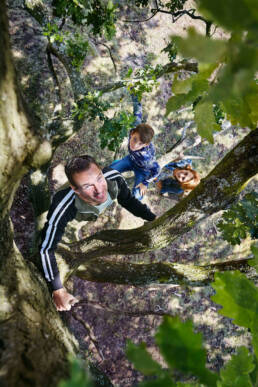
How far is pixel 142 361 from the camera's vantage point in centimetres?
77

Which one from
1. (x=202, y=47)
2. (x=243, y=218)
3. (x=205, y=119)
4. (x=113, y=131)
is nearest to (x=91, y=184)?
(x=113, y=131)

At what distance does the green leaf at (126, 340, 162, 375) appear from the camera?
765 mm

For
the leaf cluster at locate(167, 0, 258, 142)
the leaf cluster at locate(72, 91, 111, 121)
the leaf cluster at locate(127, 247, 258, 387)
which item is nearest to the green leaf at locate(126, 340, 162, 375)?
the leaf cluster at locate(127, 247, 258, 387)

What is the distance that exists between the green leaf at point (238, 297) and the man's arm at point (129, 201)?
1987 mm

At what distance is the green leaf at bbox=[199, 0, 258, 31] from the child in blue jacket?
3.24m

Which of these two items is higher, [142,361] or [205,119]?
[205,119]

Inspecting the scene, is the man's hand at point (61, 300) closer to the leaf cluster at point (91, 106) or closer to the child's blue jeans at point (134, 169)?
the leaf cluster at point (91, 106)

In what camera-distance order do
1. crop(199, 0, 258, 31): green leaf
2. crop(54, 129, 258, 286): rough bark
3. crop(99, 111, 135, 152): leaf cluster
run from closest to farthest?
crop(199, 0, 258, 31): green leaf → crop(54, 129, 258, 286): rough bark → crop(99, 111, 135, 152): leaf cluster

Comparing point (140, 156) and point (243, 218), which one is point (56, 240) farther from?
point (140, 156)

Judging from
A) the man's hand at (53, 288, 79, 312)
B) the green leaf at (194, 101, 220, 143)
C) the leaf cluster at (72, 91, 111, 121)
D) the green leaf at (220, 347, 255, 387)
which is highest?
the leaf cluster at (72, 91, 111, 121)

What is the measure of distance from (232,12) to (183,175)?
13.2 ft

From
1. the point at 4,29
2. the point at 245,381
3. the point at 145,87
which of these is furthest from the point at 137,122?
the point at 245,381

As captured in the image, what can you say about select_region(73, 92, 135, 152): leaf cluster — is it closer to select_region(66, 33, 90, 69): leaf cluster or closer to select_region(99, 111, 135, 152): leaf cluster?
select_region(99, 111, 135, 152): leaf cluster

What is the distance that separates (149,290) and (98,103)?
375 centimetres
